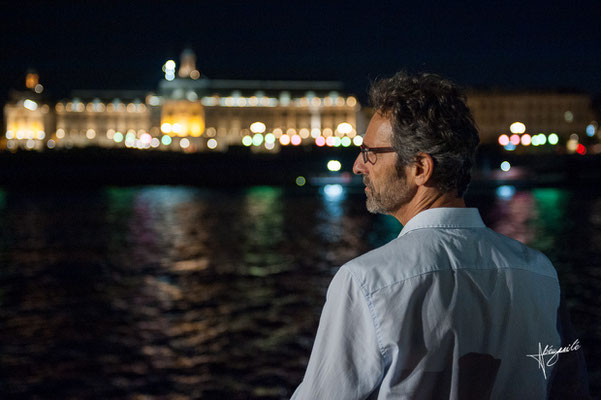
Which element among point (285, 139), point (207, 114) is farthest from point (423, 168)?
point (207, 114)

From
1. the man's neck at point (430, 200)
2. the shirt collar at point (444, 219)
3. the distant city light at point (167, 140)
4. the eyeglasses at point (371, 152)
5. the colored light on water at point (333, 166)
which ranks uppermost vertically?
the distant city light at point (167, 140)

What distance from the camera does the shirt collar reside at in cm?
185

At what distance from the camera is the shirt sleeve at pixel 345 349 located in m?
1.64

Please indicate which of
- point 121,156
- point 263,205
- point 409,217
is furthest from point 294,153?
point 409,217

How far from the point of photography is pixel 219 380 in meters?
6.88

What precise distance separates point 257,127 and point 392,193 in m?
110

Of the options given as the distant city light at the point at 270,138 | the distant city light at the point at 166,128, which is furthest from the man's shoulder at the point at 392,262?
the distant city light at the point at 166,128

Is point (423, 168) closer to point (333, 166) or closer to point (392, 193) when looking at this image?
point (392, 193)

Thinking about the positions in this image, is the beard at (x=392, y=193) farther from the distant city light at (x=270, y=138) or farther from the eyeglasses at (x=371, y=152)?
the distant city light at (x=270, y=138)

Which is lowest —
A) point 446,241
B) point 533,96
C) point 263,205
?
point 263,205

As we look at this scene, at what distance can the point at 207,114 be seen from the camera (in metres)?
112

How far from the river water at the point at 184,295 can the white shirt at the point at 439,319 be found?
4.85 meters

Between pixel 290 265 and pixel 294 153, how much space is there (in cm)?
5524

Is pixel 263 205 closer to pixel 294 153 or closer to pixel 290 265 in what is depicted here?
pixel 290 265
